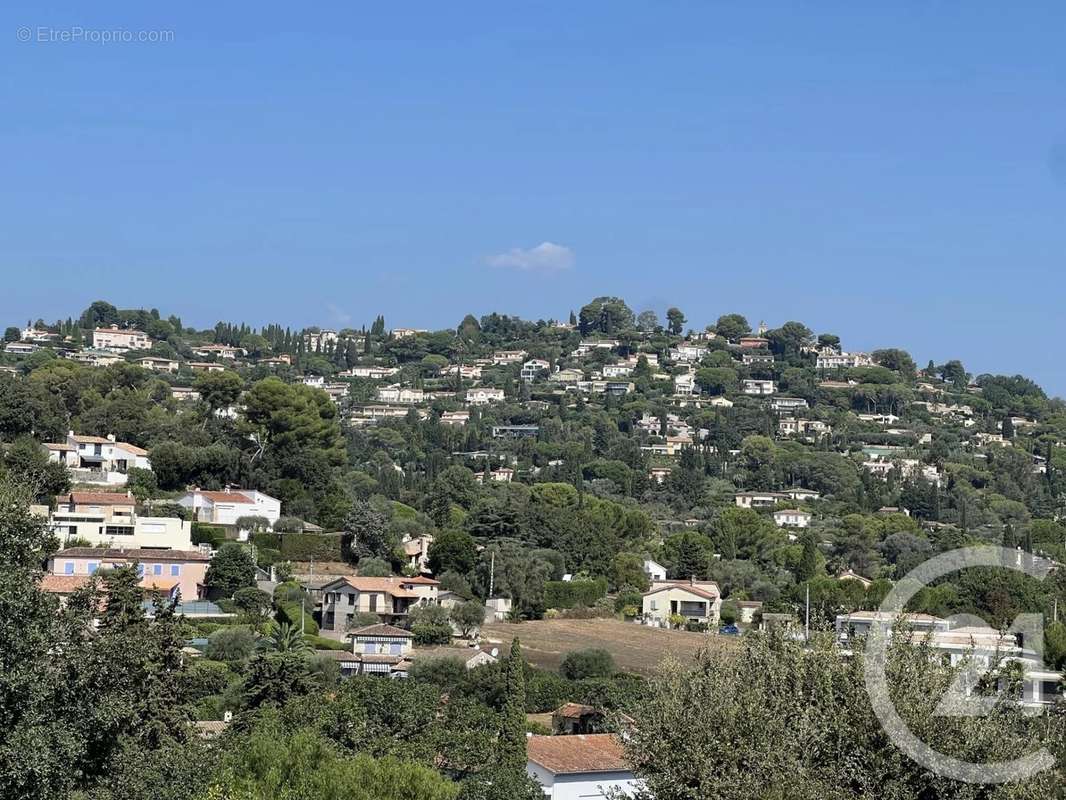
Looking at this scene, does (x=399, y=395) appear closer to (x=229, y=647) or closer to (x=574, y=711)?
(x=229, y=647)

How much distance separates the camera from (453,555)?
194ft

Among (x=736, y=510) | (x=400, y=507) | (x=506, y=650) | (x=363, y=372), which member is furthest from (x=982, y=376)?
(x=506, y=650)

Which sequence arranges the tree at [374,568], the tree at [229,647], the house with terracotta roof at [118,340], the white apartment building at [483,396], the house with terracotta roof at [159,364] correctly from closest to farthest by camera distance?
the tree at [229,647]
the tree at [374,568]
the house with terracotta roof at [159,364]
the house with terracotta roof at [118,340]
the white apartment building at [483,396]

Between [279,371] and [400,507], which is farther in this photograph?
[279,371]

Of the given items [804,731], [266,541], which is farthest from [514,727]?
[266,541]

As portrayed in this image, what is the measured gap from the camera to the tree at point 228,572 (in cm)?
4934

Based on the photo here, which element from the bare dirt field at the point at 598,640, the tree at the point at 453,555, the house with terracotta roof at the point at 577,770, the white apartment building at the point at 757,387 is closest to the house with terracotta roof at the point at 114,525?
the tree at the point at 453,555

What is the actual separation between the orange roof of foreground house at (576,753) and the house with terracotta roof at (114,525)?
24.3 m

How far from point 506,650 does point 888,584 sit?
67.7ft

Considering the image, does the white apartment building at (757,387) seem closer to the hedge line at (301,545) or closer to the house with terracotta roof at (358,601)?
the hedge line at (301,545)

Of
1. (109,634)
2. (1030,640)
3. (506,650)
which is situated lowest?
(506,650)

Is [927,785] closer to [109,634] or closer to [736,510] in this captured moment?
[109,634]

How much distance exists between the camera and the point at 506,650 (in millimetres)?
47938

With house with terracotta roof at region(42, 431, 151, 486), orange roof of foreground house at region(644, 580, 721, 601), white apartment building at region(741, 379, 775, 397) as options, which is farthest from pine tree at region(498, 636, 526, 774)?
white apartment building at region(741, 379, 775, 397)
